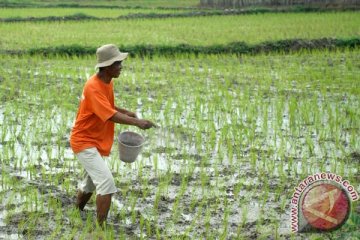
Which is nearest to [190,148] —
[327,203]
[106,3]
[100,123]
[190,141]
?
[190,141]

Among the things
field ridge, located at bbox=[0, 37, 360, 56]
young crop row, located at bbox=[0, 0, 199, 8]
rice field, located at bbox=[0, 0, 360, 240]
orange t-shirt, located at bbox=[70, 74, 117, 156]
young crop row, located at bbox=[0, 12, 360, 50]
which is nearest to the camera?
orange t-shirt, located at bbox=[70, 74, 117, 156]

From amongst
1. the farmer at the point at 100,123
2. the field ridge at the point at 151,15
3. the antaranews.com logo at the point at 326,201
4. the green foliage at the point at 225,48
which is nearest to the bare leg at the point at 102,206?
the farmer at the point at 100,123

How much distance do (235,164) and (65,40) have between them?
6.87 m

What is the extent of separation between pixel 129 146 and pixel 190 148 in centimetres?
179

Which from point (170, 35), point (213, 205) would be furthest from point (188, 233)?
point (170, 35)

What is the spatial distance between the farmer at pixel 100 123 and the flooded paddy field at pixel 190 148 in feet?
0.86

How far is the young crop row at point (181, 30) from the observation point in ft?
36.4

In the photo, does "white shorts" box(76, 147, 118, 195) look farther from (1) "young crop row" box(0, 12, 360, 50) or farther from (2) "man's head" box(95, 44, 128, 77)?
(1) "young crop row" box(0, 12, 360, 50)

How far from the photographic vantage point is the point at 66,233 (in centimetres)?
357

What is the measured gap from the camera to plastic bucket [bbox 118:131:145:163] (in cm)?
367

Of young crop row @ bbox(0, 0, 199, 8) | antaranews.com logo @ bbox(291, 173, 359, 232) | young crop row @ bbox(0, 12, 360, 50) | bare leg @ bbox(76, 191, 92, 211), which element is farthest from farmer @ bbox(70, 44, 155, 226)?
young crop row @ bbox(0, 0, 199, 8)

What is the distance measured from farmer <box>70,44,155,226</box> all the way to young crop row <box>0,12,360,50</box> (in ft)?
23.1

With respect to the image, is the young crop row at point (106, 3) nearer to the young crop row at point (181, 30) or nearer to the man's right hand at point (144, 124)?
the young crop row at point (181, 30)

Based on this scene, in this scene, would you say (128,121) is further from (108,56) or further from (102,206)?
(102,206)
